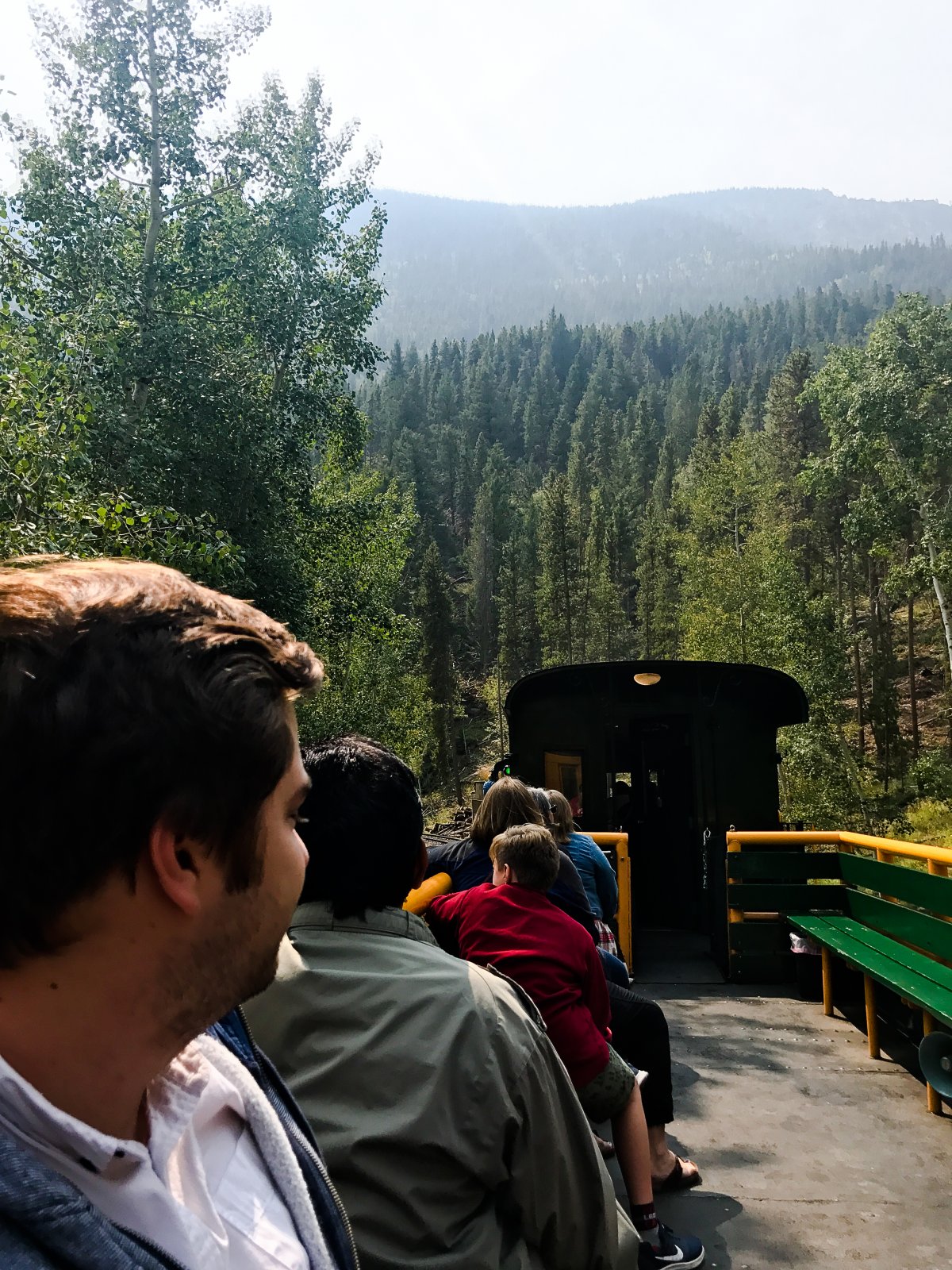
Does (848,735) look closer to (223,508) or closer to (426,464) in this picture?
(223,508)

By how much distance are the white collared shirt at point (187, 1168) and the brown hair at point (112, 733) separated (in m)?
0.14

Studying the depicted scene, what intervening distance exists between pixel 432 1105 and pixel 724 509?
39053 mm

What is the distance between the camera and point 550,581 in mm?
64562

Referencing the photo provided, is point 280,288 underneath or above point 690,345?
underneath

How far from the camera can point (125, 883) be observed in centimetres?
75

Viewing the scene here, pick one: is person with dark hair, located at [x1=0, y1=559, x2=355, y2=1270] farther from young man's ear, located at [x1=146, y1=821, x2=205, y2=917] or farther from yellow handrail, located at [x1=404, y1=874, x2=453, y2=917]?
yellow handrail, located at [x1=404, y1=874, x2=453, y2=917]

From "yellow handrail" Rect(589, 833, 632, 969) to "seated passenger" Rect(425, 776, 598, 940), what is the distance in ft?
10.1

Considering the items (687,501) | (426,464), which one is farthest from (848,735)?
(426,464)

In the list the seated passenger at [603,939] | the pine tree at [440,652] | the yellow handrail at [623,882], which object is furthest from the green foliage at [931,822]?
the pine tree at [440,652]

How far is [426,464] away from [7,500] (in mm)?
83765

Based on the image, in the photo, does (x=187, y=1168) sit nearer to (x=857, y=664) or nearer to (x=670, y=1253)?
(x=670, y=1253)

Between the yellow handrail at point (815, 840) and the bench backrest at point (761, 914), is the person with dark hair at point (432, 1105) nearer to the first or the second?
the yellow handrail at point (815, 840)

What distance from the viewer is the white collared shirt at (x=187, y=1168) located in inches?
27.9

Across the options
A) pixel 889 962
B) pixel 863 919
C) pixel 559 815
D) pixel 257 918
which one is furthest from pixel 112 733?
pixel 863 919
